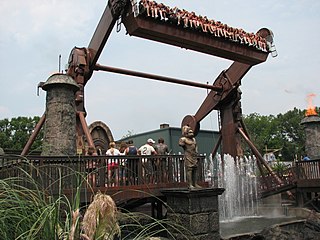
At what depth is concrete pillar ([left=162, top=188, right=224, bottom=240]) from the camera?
712 cm

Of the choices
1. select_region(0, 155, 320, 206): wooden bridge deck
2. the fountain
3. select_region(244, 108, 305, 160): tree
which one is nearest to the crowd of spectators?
select_region(0, 155, 320, 206): wooden bridge deck

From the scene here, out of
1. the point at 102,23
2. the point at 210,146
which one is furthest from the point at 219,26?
the point at 210,146

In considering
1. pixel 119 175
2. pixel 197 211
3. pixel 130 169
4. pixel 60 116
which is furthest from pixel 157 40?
pixel 197 211

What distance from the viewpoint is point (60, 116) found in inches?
376

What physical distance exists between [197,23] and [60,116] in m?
5.47

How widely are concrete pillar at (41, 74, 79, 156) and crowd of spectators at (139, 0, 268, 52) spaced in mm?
3151

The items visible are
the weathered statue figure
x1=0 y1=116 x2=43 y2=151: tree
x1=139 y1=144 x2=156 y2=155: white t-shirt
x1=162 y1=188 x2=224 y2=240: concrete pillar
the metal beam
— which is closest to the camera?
x1=162 y1=188 x2=224 y2=240: concrete pillar

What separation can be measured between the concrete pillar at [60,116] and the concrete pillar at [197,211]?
3407 millimetres

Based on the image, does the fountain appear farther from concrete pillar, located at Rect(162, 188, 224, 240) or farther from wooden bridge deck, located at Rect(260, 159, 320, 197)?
concrete pillar, located at Rect(162, 188, 224, 240)

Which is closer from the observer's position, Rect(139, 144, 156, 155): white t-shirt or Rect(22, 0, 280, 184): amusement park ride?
Rect(139, 144, 156, 155): white t-shirt

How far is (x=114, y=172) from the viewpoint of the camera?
313 inches

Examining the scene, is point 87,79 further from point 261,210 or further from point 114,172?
point 261,210

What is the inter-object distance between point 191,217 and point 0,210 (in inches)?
225

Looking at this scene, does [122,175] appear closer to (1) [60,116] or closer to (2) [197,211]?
(2) [197,211]
